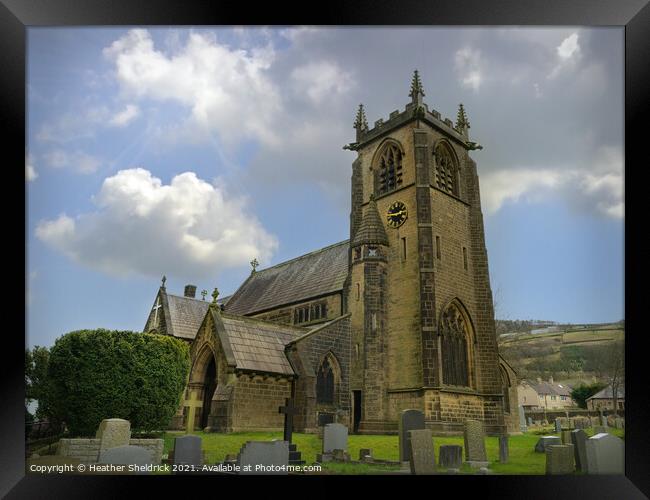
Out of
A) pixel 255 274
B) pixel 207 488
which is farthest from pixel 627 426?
pixel 255 274

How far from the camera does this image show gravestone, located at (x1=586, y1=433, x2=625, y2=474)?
34.2 ft

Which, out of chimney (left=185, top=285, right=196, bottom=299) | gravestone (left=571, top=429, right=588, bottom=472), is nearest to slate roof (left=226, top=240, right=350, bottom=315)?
chimney (left=185, top=285, right=196, bottom=299)

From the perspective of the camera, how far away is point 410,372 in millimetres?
20609

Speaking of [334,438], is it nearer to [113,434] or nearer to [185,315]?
[113,434]

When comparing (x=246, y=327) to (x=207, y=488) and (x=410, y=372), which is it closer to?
(x=410, y=372)

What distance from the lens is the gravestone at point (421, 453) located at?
418 inches

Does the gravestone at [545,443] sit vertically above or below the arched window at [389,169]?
below

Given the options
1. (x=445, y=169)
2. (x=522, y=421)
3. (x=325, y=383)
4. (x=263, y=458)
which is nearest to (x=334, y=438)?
(x=263, y=458)

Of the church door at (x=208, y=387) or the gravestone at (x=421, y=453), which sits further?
the church door at (x=208, y=387)

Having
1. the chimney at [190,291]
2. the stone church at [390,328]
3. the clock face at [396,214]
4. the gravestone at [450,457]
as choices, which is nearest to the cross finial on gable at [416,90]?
the stone church at [390,328]

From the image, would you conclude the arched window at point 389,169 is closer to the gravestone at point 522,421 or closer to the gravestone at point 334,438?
the gravestone at point 334,438

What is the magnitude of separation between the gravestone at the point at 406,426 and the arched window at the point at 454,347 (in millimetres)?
7277

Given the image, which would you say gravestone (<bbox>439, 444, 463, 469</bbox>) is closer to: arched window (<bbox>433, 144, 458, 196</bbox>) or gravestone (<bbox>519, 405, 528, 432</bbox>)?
arched window (<bbox>433, 144, 458, 196</bbox>)

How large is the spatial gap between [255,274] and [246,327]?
1593 cm
